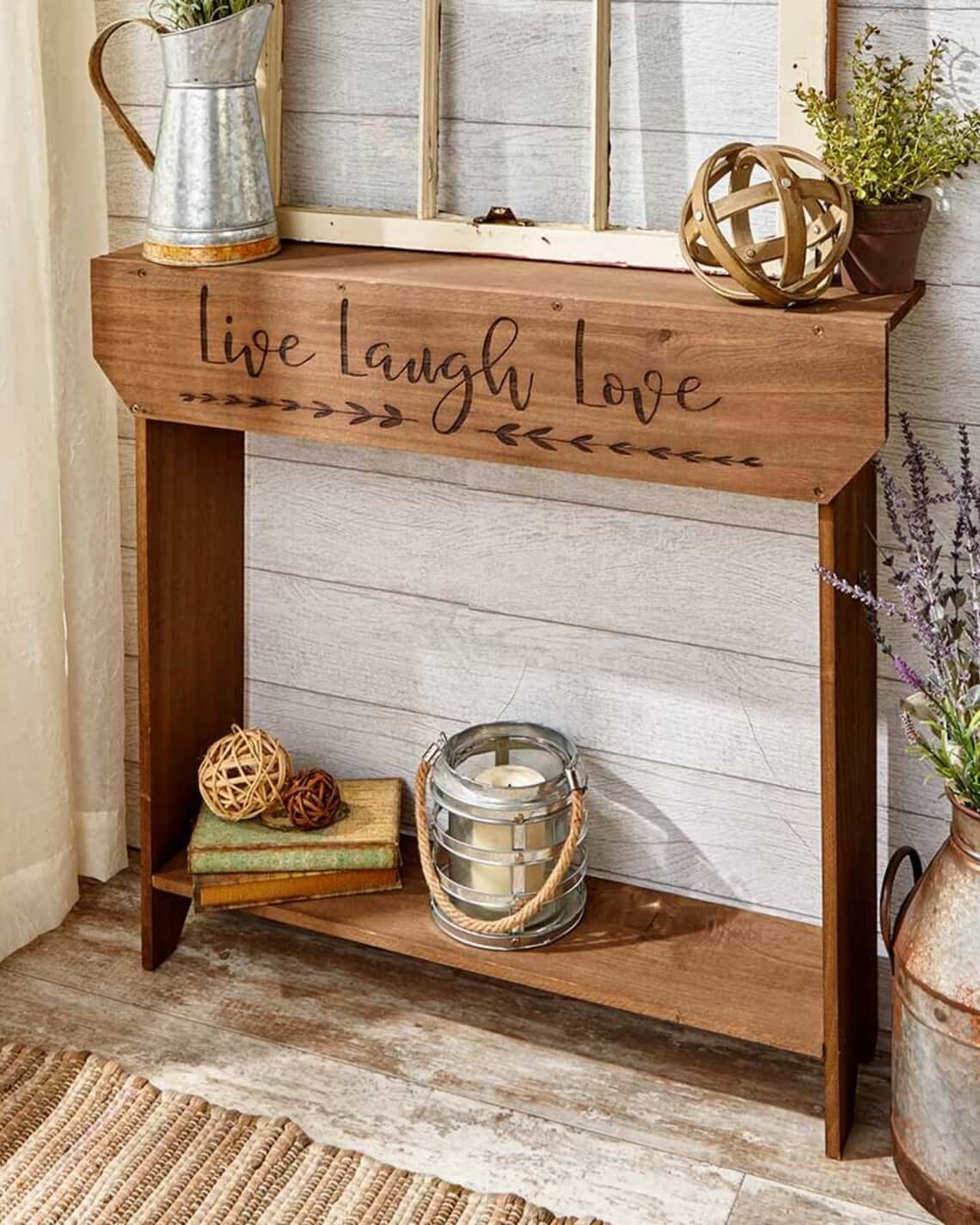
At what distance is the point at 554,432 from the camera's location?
1697 mm

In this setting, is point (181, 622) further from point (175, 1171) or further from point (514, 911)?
point (175, 1171)

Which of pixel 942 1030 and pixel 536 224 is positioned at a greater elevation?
pixel 536 224

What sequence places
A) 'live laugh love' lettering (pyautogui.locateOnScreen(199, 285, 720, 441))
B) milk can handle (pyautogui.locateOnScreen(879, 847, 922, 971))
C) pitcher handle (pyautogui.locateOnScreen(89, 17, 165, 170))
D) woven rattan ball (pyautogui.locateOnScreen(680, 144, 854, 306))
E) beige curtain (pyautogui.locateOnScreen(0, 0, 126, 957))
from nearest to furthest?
1. woven rattan ball (pyautogui.locateOnScreen(680, 144, 854, 306))
2. 'live laugh love' lettering (pyautogui.locateOnScreen(199, 285, 720, 441))
3. milk can handle (pyautogui.locateOnScreen(879, 847, 922, 971))
4. pitcher handle (pyautogui.locateOnScreen(89, 17, 165, 170))
5. beige curtain (pyautogui.locateOnScreen(0, 0, 126, 957))

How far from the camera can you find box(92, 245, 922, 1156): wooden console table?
1594 mm

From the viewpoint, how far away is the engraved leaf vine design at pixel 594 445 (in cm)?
162

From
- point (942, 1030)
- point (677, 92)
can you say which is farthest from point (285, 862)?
point (677, 92)

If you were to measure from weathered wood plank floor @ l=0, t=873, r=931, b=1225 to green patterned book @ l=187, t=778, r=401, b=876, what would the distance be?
175 millimetres

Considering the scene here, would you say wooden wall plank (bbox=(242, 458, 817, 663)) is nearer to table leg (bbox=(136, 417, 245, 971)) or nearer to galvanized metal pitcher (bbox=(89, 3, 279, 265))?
table leg (bbox=(136, 417, 245, 971))

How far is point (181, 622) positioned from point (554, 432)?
650mm

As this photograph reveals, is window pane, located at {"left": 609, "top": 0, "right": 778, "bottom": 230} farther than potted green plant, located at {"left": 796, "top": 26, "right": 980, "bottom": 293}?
Yes

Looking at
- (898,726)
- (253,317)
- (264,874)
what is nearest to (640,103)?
(253,317)

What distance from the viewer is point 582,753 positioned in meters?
2.09

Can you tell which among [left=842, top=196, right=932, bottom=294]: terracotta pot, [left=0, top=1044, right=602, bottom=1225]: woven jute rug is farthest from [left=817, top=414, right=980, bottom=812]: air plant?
[left=0, top=1044, right=602, bottom=1225]: woven jute rug

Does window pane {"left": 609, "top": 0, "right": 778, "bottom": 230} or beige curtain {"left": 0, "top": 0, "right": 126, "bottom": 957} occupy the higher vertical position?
window pane {"left": 609, "top": 0, "right": 778, "bottom": 230}
